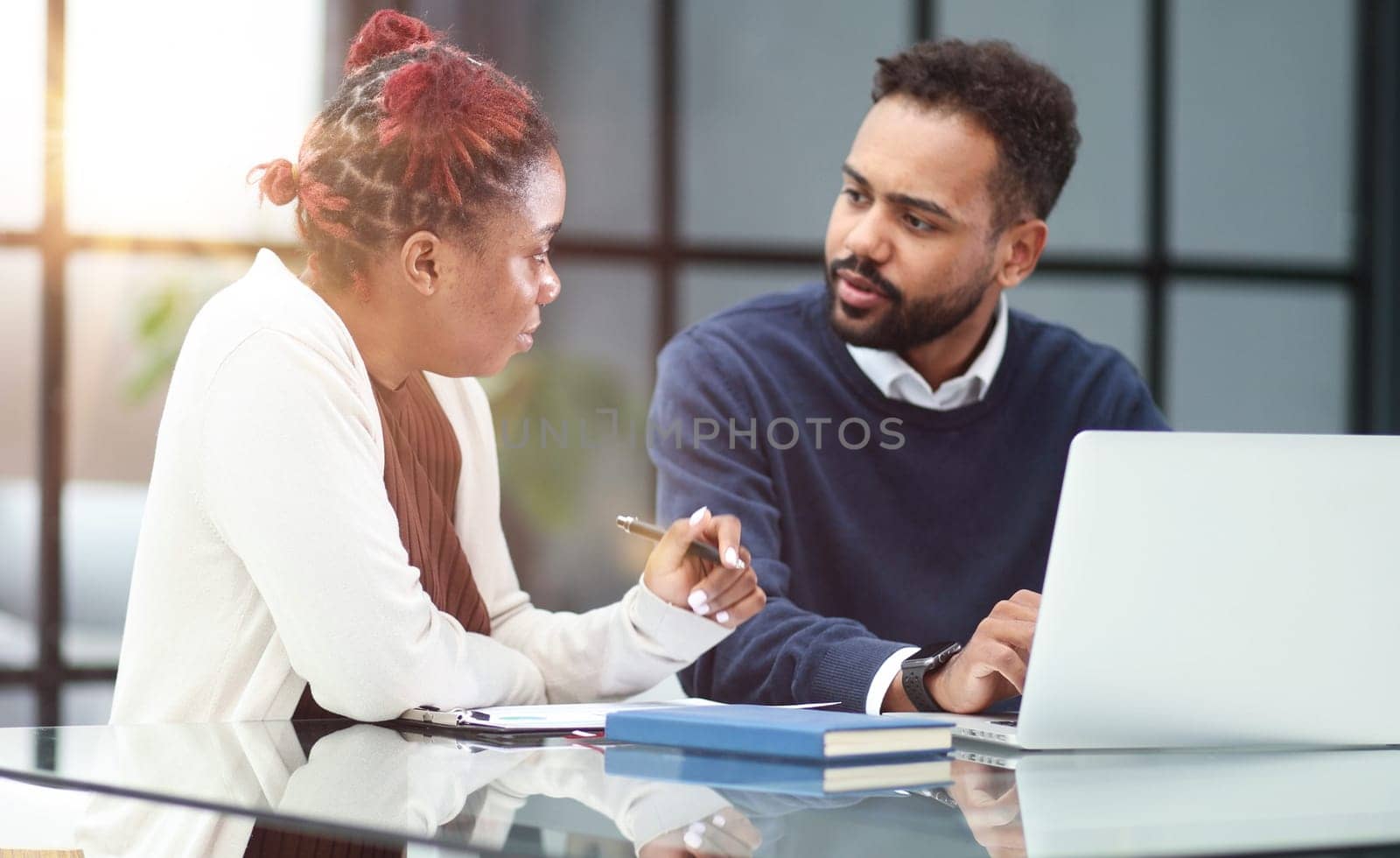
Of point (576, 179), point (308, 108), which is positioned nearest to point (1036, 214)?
point (576, 179)

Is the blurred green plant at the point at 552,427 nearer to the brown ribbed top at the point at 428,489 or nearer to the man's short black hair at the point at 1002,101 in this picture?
the man's short black hair at the point at 1002,101

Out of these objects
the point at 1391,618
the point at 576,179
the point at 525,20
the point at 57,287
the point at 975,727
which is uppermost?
the point at 525,20

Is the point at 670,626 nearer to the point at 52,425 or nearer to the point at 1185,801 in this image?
the point at 1185,801

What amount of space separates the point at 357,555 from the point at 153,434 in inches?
69.9

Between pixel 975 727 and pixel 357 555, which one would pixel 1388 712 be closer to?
pixel 975 727

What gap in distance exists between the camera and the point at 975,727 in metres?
1.24

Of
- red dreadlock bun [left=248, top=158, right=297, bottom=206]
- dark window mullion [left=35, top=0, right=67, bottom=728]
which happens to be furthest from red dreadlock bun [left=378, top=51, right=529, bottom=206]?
dark window mullion [left=35, top=0, right=67, bottom=728]

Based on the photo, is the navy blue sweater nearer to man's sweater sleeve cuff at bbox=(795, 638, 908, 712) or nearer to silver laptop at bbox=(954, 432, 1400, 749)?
man's sweater sleeve cuff at bbox=(795, 638, 908, 712)

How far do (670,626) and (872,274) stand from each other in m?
0.90

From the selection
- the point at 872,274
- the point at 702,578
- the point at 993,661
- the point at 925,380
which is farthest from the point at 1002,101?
the point at 993,661

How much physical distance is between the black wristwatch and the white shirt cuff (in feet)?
0.09

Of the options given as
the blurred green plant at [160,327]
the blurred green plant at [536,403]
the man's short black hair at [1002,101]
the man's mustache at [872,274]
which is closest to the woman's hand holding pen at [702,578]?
the man's mustache at [872,274]

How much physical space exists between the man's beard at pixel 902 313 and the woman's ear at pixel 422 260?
0.73 meters

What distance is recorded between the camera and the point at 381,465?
4.95ft
